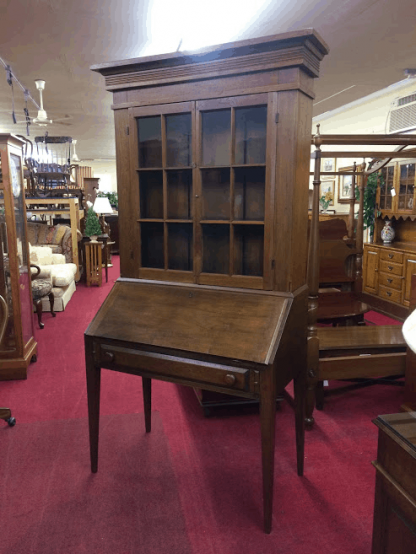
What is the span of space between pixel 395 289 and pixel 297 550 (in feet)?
13.6

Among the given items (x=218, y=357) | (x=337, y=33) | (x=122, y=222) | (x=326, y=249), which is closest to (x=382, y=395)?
(x=326, y=249)

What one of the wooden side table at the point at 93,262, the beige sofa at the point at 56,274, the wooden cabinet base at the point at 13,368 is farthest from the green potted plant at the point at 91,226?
the wooden cabinet base at the point at 13,368

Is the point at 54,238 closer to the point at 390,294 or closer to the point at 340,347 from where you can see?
the point at 390,294

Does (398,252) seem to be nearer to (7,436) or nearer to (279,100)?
(279,100)

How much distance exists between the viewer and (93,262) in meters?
7.02

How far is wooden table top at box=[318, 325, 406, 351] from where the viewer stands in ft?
9.33

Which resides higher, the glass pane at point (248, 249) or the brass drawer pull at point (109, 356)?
the glass pane at point (248, 249)

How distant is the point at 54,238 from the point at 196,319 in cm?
585

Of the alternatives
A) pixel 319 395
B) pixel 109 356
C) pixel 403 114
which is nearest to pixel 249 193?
pixel 109 356

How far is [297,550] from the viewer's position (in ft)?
5.73

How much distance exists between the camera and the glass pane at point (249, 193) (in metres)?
1.99

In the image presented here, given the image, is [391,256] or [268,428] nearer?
[268,428]

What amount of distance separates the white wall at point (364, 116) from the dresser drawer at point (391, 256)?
1.75 m

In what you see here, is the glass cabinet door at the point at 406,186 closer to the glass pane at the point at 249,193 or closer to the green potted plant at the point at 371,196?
the green potted plant at the point at 371,196
